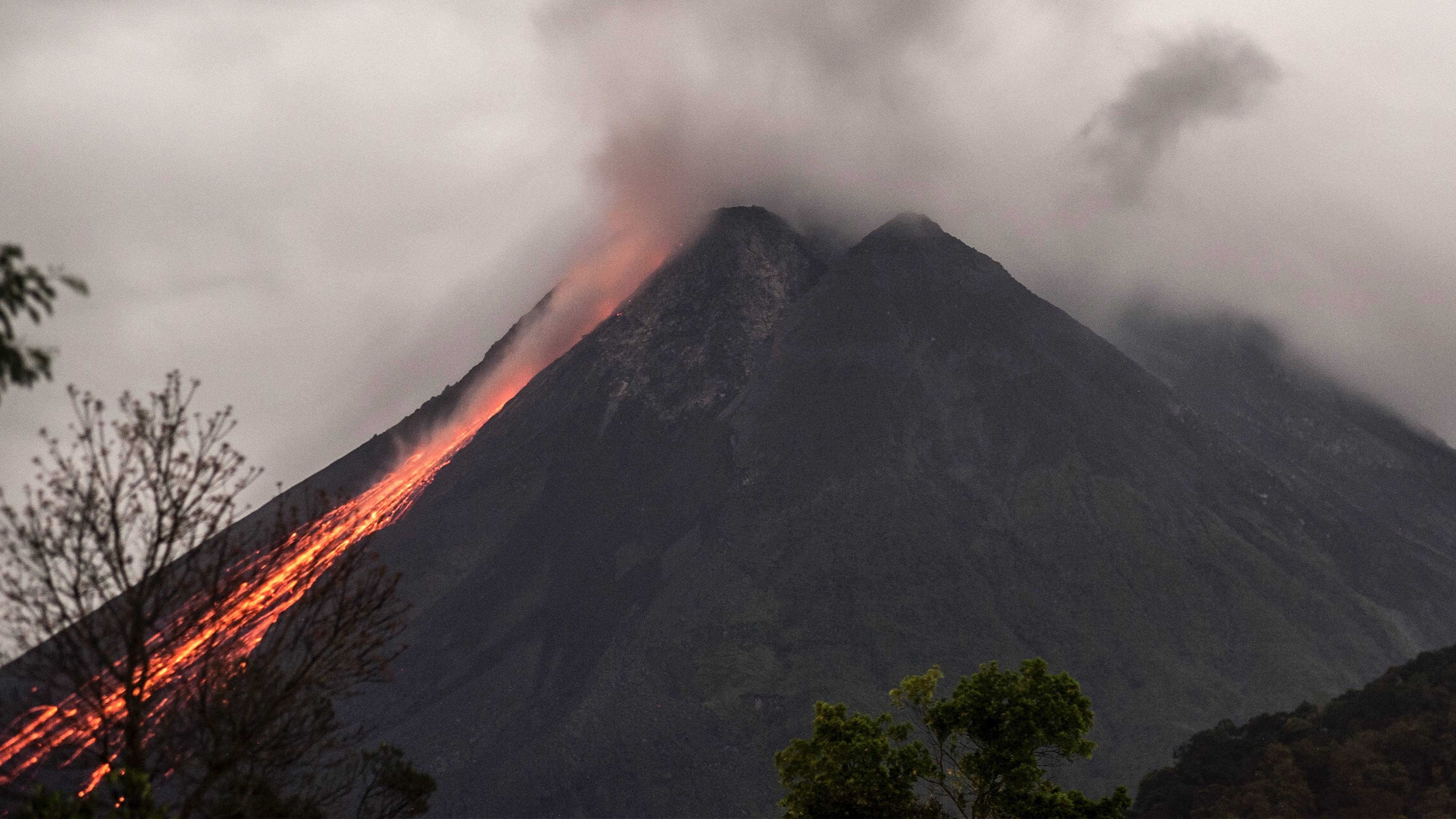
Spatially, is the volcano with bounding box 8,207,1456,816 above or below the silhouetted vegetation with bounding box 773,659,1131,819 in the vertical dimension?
below

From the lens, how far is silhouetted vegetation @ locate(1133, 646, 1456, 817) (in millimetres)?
75250

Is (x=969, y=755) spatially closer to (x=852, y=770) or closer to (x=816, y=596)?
(x=852, y=770)

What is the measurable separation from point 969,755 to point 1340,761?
54349mm

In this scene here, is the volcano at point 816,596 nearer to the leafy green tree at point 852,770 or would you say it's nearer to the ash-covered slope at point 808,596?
the ash-covered slope at point 808,596

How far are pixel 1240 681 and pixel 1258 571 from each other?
26.3m

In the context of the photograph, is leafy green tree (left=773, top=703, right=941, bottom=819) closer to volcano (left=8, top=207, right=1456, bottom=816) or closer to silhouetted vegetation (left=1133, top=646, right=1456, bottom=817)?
silhouetted vegetation (left=1133, top=646, right=1456, bottom=817)

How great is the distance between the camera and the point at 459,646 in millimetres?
162000

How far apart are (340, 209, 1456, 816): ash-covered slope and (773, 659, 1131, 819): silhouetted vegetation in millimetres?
96076

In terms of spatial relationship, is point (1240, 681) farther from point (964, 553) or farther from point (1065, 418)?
point (1065, 418)

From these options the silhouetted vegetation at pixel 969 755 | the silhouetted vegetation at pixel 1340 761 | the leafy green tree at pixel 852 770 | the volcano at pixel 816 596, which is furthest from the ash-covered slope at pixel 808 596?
the silhouetted vegetation at pixel 969 755

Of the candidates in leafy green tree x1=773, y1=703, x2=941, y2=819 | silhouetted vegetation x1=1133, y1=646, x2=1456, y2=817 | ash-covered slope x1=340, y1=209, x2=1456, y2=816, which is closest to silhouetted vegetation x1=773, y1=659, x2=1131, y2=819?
leafy green tree x1=773, y1=703, x2=941, y2=819

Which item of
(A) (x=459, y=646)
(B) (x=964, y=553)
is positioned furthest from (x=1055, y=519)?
(A) (x=459, y=646)

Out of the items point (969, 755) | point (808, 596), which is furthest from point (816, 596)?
point (969, 755)

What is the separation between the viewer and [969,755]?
1444 inches
